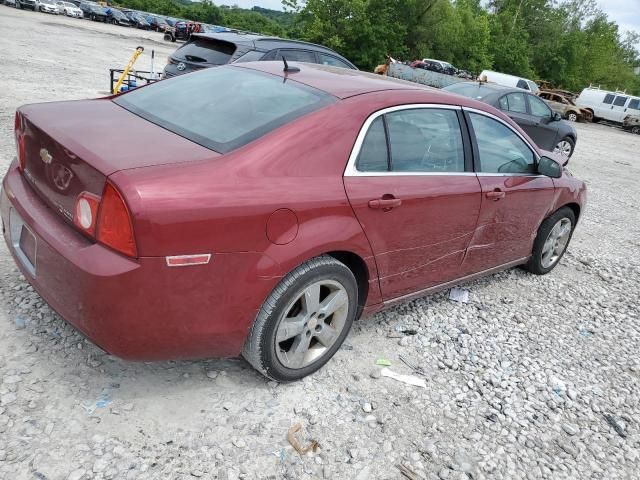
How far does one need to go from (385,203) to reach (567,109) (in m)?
31.0

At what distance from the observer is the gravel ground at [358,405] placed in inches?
92.9

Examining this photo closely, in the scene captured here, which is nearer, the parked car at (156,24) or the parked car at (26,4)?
the parked car at (26,4)

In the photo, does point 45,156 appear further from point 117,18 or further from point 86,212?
point 117,18

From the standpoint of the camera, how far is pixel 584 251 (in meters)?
6.17

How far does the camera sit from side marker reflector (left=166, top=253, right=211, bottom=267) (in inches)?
86.7

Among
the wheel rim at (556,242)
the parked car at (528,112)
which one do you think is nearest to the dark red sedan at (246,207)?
the wheel rim at (556,242)

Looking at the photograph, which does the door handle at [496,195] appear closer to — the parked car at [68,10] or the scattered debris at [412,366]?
the scattered debris at [412,366]

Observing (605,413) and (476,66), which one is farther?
(476,66)

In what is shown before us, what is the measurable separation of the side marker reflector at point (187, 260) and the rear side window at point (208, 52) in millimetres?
6994

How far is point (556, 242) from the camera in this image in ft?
16.8

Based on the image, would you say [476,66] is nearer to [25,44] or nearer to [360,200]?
[25,44]

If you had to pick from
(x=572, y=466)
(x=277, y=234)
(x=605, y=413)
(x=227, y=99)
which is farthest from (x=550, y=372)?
(x=227, y=99)

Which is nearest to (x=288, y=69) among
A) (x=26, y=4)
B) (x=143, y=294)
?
(x=143, y=294)

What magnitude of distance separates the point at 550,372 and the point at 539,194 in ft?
5.09
